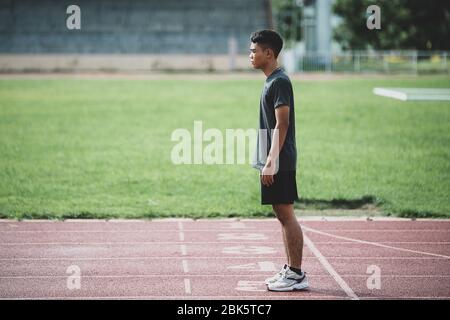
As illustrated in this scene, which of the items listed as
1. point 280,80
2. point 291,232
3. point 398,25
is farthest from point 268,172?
point 398,25

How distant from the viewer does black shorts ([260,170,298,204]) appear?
659 centimetres

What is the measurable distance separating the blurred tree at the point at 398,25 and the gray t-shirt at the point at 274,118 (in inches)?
1422

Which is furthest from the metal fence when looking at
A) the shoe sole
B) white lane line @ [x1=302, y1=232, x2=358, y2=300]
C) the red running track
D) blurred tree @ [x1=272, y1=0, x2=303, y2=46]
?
the shoe sole

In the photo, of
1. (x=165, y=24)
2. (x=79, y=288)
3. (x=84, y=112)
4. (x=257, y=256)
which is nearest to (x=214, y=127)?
(x=84, y=112)

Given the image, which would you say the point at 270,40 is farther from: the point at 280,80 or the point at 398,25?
the point at 398,25

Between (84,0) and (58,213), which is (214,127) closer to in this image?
(58,213)

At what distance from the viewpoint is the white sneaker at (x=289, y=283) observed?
6691mm

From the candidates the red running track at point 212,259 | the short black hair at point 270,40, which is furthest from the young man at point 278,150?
the red running track at point 212,259

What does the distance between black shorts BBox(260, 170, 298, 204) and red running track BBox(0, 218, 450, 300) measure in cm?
75

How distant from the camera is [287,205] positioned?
21.9 ft

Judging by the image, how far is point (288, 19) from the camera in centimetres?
7694

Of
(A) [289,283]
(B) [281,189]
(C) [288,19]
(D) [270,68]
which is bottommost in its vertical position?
(A) [289,283]

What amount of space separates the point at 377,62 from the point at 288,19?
36781 mm

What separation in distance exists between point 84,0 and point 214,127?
33508 mm
